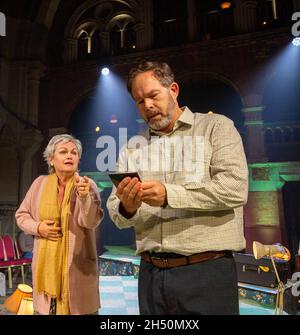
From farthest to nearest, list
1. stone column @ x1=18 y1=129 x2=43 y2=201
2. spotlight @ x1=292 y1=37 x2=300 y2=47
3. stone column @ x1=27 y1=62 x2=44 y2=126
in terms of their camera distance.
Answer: stone column @ x1=27 y1=62 x2=44 y2=126
spotlight @ x1=292 y1=37 x2=300 y2=47
stone column @ x1=18 y1=129 x2=43 y2=201

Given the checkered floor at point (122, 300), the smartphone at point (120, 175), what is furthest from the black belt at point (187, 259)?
the checkered floor at point (122, 300)

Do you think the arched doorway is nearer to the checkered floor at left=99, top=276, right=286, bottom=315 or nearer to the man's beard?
the checkered floor at left=99, top=276, right=286, bottom=315

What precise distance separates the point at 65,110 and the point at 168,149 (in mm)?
2621

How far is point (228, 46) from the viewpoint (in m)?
3.53

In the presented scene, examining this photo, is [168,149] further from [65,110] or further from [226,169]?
[65,110]

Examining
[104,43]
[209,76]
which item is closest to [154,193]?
[104,43]

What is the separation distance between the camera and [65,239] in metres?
1.59

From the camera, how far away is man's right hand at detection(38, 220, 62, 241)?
1604 mm

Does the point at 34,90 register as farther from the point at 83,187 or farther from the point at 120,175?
the point at 120,175

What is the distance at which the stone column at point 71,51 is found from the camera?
3.43 metres

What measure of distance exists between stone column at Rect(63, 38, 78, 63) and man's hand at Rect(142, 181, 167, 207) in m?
2.98

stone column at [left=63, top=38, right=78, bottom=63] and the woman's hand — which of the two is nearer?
the woman's hand

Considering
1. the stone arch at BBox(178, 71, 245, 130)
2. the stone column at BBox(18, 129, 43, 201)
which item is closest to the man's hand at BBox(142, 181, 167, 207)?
the stone column at BBox(18, 129, 43, 201)
